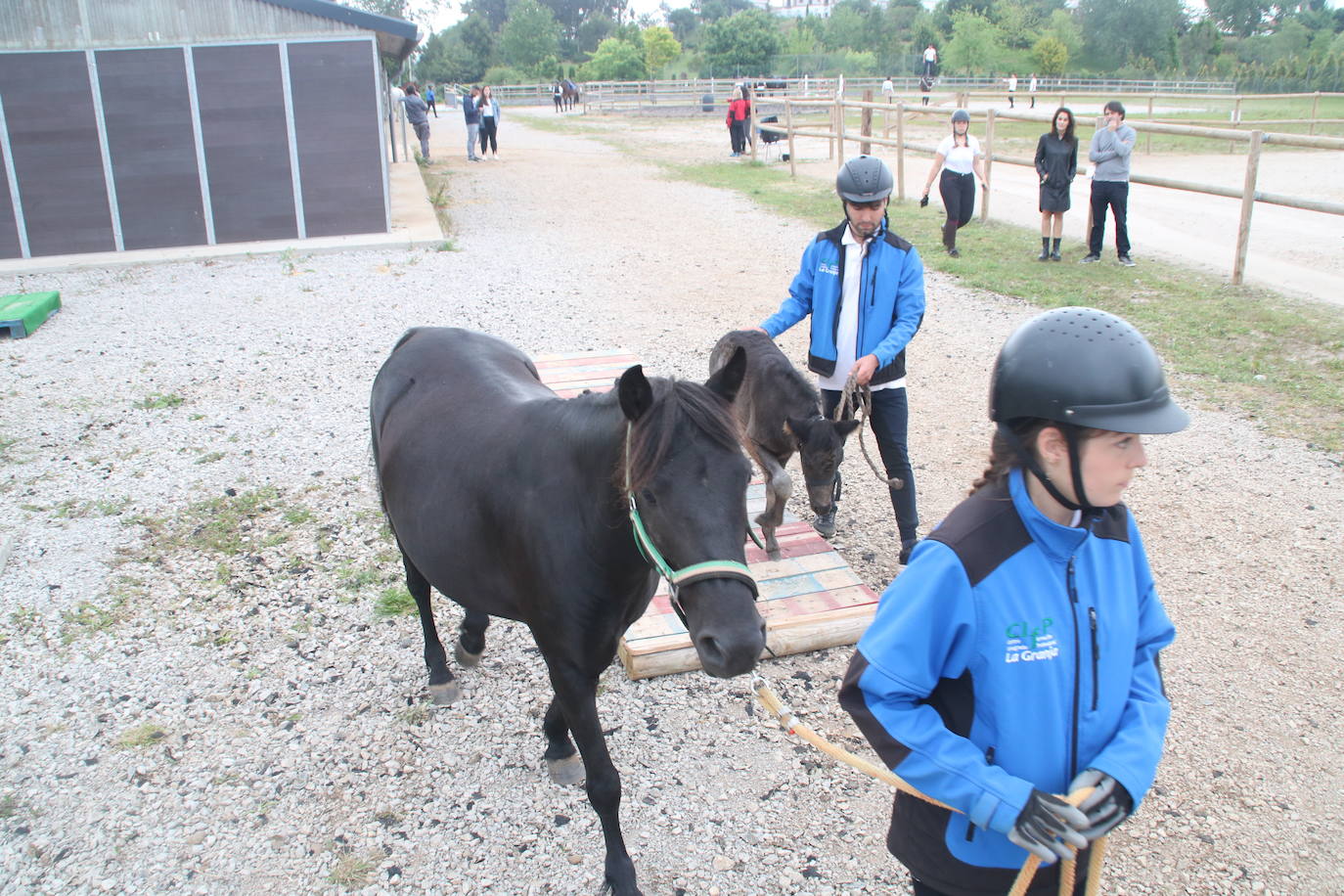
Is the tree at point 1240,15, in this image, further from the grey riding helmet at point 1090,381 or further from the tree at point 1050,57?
the grey riding helmet at point 1090,381

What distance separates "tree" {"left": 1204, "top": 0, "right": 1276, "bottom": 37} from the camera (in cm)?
8069

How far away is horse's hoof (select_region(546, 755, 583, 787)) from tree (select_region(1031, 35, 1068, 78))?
66.4 meters

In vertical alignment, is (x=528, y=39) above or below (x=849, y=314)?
above

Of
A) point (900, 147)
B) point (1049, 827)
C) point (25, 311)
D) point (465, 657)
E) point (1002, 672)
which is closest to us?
point (1049, 827)

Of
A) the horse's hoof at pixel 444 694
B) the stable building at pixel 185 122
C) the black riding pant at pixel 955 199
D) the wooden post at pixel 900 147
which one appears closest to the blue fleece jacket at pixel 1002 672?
the horse's hoof at pixel 444 694

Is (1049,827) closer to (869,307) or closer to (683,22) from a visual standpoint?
(869,307)

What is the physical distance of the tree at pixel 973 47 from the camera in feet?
202

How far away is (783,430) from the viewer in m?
4.75

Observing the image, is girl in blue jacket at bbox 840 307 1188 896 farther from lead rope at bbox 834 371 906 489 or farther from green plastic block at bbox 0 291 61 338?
green plastic block at bbox 0 291 61 338

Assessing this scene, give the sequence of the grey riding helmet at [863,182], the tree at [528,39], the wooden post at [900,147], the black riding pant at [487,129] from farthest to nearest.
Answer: the tree at [528,39] → the black riding pant at [487,129] → the wooden post at [900,147] → the grey riding helmet at [863,182]

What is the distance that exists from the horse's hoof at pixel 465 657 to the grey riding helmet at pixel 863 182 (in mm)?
2739

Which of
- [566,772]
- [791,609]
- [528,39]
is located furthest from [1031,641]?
[528,39]

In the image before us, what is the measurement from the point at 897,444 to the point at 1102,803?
3.24m

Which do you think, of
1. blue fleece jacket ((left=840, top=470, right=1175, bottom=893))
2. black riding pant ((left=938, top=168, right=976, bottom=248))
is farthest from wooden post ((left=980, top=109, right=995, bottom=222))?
blue fleece jacket ((left=840, top=470, right=1175, bottom=893))
